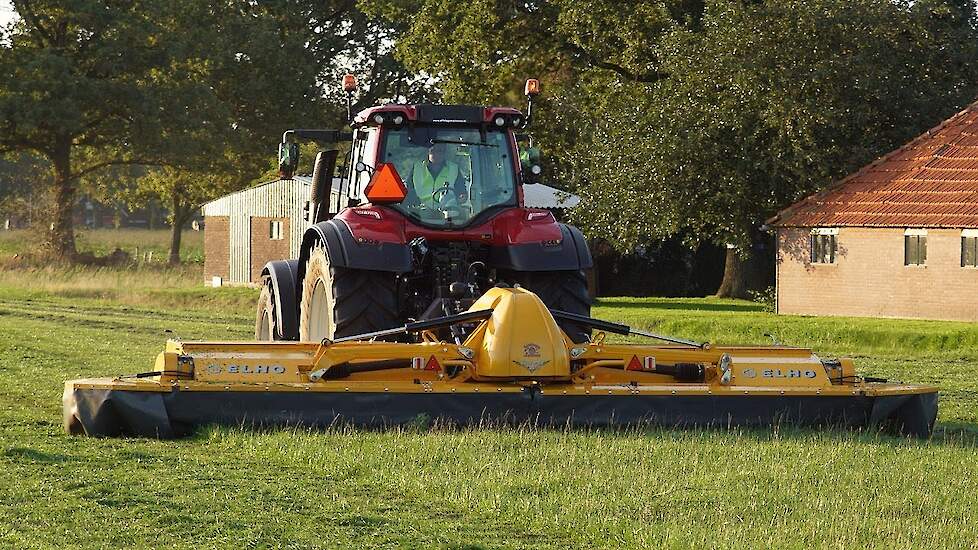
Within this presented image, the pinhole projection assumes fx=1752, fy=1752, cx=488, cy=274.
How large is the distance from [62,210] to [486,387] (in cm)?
4661

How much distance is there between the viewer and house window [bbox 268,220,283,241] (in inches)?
1877

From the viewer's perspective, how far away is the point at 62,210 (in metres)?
56.9

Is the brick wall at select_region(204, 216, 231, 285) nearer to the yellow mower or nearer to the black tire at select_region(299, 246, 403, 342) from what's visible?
the black tire at select_region(299, 246, 403, 342)

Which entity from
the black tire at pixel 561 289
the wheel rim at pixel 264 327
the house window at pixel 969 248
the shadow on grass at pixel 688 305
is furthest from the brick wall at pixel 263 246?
the black tire at pixel 561 289

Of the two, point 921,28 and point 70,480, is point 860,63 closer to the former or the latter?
point 921,28

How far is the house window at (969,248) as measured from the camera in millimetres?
32062

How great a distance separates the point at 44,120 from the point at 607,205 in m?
21.7

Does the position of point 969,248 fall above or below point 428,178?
below

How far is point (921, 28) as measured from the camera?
35.9 meters

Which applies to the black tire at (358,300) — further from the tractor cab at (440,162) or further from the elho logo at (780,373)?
the elho logo at (780,373)

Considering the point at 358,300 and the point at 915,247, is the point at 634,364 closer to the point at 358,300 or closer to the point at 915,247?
the point at 358,300

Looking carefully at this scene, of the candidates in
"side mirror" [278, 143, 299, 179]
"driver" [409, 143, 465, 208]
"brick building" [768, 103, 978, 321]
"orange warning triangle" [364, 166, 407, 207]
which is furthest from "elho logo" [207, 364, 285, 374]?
"brick building" [768, 103, 978, 321]

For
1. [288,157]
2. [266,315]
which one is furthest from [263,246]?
[288,157]

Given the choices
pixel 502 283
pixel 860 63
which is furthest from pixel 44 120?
pixel 502 283
